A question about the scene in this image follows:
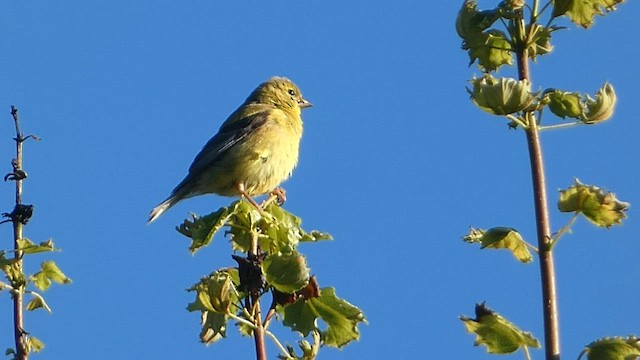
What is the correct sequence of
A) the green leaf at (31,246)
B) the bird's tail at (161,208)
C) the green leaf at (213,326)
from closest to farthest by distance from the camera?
1. the green leaf at (213,326)
2. the green leaf at (31,246)
3. the bird's tail at (161,208)

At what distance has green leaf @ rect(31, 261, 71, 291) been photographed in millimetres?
3426

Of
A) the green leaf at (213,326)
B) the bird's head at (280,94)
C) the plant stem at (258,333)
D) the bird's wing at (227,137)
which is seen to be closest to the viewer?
the plant stem at (258,333)

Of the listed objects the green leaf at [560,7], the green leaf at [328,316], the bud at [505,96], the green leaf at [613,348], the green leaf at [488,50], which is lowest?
the green leaf at [613,348]

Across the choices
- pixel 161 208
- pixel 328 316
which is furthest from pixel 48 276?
pixel 161 208

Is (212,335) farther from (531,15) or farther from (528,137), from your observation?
(531,15)

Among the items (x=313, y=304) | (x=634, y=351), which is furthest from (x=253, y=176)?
(x=634, y=351)

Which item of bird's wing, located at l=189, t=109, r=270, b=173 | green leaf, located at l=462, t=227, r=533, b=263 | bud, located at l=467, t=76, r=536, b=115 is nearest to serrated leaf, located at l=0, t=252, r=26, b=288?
green leaf, located at l=462, t=227, r=533, b=263

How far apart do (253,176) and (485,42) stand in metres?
5.03

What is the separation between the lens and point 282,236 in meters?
2.80

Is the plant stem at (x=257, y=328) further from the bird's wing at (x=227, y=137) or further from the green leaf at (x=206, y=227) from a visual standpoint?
the bird's wing at (x=227, y=137)

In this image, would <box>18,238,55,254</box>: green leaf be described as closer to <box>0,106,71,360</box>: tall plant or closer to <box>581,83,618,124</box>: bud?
<box>0,106,71,360</box>: tall plant

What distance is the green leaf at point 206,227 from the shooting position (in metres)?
2.85

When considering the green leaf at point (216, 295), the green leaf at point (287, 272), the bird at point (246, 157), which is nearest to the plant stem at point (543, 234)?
the green leaf at point (287, 272)

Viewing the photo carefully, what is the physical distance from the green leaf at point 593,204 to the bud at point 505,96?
0.84 feet
